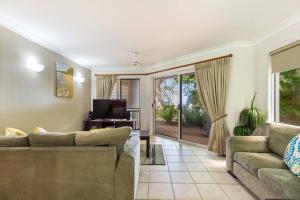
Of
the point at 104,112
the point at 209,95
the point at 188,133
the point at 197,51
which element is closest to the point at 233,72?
the point at 209,95

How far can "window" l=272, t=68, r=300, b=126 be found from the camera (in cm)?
306

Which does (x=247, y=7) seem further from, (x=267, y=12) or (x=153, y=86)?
(x=153, y=86)

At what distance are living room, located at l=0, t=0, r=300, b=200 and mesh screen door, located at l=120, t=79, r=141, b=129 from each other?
1.14 meters

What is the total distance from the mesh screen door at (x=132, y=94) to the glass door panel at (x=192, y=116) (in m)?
1.89

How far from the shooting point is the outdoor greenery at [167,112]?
19.7 feet

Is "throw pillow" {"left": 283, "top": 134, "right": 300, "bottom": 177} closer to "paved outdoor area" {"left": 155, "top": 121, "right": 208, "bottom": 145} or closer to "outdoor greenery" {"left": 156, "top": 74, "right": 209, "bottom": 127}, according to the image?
"outdoor greenery" {"left": 156, "top": 74, "right": 209, "bottom": 127}

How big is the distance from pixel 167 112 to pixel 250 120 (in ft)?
9.29

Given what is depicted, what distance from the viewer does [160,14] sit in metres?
2.70

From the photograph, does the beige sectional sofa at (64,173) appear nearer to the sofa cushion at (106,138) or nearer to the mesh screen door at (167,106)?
the sofa cushion at (106,138)

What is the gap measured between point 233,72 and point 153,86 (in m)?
Result: 3.01

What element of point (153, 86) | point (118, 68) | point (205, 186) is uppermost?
point (118, 68)

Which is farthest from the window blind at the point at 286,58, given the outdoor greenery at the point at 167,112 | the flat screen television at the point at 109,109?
the flat screen television at the point at 109,109

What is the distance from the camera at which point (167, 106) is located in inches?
245

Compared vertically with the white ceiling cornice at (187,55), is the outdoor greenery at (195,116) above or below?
below
